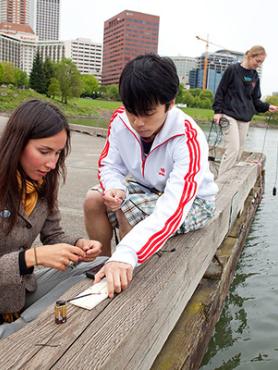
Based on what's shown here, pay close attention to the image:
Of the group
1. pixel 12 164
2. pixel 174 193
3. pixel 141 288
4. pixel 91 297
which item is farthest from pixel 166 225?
pixel 12 164

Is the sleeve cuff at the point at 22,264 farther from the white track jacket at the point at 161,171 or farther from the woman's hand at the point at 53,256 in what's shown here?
the white track jacket at the point at 161,171

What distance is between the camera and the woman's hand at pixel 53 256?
1963mm

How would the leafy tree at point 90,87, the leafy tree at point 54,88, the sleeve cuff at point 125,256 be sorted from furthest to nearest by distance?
1. the leafy tree at point 90,87
2. the leafy tree at point 54,88
3. the sleeve cuff at point 125,256

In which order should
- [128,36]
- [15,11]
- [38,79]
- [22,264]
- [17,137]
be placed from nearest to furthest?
[22,264]
[17,137]
[38,79]
[128,36]
[15,11]

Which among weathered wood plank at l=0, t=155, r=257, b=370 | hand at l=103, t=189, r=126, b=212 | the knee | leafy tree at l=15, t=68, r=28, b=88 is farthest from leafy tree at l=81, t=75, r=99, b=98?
weathered wood plank at l=0, t=155, r=257, b=370

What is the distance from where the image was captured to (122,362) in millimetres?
1515

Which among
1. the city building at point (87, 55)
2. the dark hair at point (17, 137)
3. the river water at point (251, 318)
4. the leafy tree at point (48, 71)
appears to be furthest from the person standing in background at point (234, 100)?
the city building at point (87, 55)

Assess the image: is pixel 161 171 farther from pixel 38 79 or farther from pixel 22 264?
pixel 38 79

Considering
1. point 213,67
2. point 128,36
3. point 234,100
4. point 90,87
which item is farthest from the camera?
point 213,67

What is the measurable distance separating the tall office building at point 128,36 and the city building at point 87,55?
109ft

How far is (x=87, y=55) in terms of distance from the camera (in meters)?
171

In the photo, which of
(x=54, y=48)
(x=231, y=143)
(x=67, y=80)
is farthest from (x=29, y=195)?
(x=54, y=48)

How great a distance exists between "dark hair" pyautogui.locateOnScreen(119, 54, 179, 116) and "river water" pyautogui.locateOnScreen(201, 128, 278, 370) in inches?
78.2

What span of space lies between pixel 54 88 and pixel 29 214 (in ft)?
204
